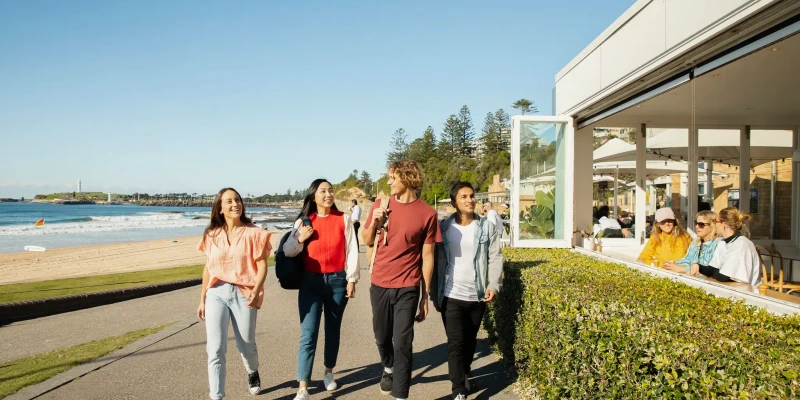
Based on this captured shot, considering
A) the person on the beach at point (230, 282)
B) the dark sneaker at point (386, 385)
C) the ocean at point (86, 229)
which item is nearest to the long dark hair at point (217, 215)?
the person on the beach at point (230, 282)

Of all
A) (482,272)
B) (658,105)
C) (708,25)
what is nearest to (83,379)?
(482,272)

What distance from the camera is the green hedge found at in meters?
2.39

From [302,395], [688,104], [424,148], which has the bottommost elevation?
[302,395]

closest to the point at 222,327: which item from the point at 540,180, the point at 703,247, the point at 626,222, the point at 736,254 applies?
the point at 736,254

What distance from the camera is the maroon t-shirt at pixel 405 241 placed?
4.45 metres

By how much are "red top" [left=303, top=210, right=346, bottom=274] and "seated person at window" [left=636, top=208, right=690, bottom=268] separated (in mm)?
4109

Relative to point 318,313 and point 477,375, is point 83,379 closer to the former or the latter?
point 318,313

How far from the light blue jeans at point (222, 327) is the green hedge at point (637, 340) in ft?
7.53

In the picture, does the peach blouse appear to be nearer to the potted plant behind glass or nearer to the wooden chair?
the wooden chair

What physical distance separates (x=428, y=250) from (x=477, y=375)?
1.67 metres

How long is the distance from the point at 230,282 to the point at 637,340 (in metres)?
3.06

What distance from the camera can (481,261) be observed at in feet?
15.1

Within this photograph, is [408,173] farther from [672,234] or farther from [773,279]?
[773,279]

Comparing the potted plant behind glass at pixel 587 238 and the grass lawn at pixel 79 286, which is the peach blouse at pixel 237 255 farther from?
the grass lawn at pixel 79 286
